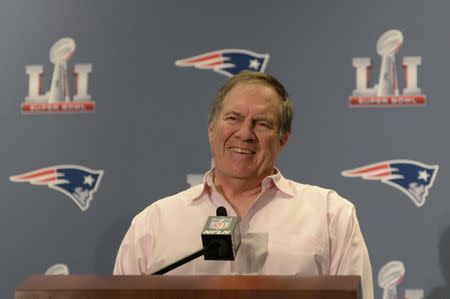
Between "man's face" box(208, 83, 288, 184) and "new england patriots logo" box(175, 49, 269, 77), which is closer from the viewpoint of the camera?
"man's face" box(208, 83, 288, 184)

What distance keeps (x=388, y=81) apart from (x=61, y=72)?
132 cm

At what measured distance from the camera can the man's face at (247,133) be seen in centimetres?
244

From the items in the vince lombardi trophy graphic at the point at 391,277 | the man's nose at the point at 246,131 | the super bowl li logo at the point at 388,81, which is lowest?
the vince lombardi trophy graphic at the point at 391,277

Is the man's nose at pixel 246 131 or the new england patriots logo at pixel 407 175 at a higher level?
the man's nose at pixel 246 131

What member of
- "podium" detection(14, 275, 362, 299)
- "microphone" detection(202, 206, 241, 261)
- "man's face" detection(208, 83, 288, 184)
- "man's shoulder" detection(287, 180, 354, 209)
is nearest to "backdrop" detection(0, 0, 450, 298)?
"man's shoulder" detection(287, 180, 354, 209)

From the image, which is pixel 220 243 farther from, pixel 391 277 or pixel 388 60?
pixel 388 60

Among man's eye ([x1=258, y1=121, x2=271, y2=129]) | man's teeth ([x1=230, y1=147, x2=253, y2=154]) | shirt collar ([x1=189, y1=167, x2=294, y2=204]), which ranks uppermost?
man's eye ([x1=258, y1=121, x2=271, y2=129])

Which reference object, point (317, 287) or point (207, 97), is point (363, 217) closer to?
point (207, 97)

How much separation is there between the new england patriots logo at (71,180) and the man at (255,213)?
0.87 m

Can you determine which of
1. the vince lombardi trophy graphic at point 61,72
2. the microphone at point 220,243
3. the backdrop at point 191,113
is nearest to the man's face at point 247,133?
the microphone at point 220,243

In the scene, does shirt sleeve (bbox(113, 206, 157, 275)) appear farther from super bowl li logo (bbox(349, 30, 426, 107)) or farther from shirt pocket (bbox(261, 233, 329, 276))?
super bowl li logo (bbox(349, 30, 426, 107))

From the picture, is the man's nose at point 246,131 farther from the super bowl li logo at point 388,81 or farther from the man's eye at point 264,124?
the super bowl li logo at point 388,81

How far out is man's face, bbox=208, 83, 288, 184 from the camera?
244 centimetres

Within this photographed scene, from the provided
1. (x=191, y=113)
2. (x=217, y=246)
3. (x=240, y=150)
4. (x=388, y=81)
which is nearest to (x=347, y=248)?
(x=240, y=150)
